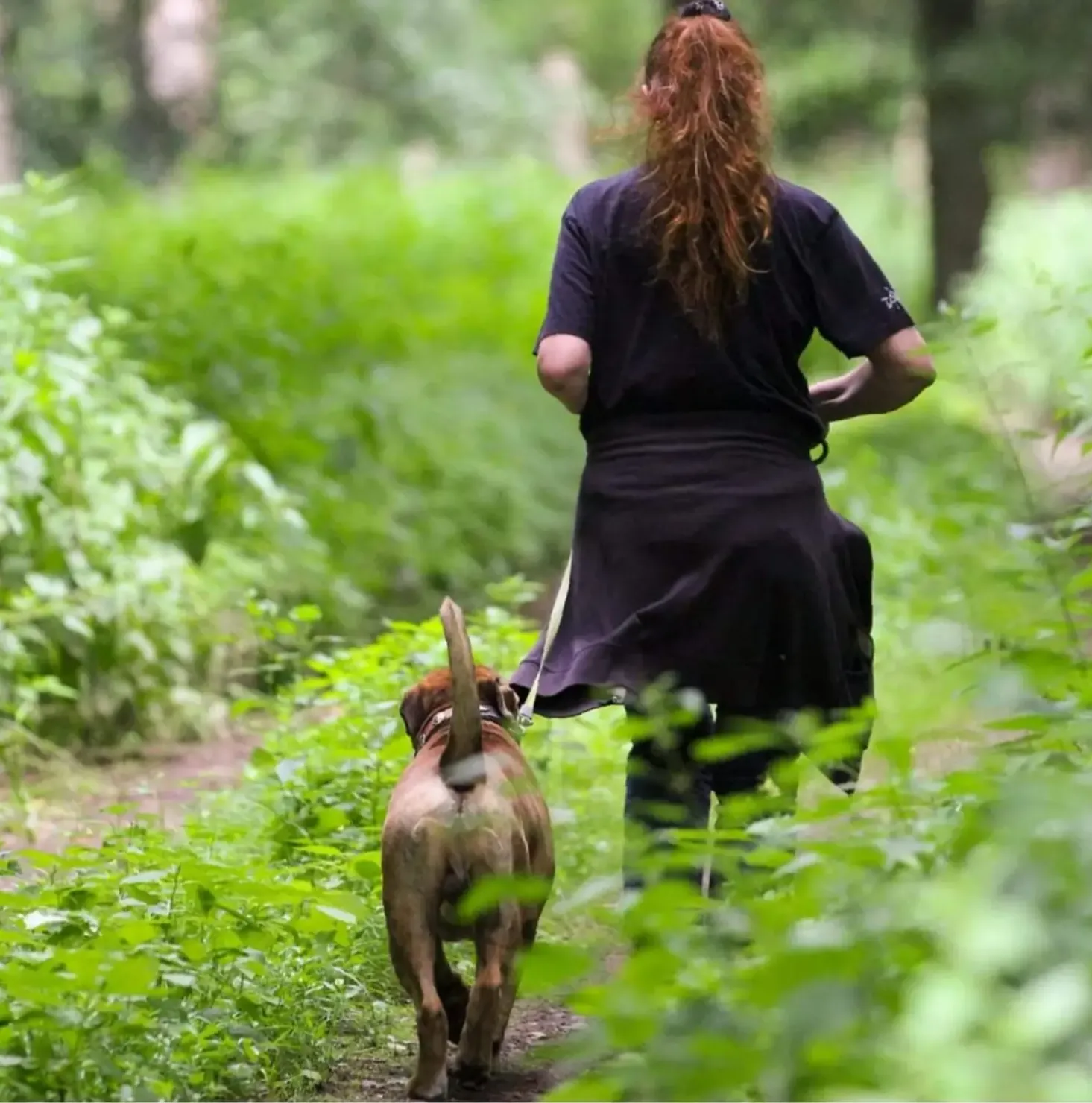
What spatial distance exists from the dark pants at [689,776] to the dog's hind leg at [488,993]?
556 mm

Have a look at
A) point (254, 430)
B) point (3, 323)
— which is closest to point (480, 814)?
point (3, 323)

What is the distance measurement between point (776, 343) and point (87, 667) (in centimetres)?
432

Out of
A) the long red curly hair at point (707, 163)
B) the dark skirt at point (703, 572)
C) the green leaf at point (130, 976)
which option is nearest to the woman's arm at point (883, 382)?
the dark skirt at point (703, 572)

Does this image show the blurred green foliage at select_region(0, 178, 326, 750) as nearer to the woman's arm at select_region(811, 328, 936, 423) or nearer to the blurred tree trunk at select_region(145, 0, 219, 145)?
the woman's arm at select_region(811, 328, 936, 423)

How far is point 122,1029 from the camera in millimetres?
3760

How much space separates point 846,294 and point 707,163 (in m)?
0.44

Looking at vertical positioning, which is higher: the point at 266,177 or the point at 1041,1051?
the point at 266,177

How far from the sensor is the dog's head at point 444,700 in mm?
4566

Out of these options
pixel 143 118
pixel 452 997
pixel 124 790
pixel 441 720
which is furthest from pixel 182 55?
pixel 452 997

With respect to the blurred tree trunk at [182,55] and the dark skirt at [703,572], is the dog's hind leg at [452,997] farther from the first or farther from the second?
the blurred tree trunk at [182,55]

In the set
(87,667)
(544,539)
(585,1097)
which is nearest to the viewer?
(585,1097)

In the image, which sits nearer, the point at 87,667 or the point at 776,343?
the point at 776,343

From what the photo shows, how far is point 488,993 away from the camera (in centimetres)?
409

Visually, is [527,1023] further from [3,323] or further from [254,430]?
[254,430]
